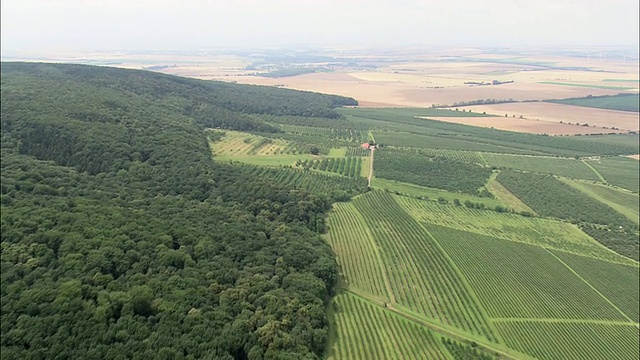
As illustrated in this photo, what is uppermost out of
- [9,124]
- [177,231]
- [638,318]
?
[9,124]

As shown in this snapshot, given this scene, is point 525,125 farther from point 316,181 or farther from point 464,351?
point 464,351

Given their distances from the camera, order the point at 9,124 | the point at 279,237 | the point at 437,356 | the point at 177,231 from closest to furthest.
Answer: the point at 437,356 → the point at 177,231 → the point at 279,237 → the point at 9,124

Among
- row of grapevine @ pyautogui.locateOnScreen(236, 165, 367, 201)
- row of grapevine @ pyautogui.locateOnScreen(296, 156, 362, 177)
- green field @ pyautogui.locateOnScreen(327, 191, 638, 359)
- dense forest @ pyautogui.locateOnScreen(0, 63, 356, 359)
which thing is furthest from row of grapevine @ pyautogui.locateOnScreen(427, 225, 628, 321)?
row of grapevine @ pyautogui.locateOnScreen(296, 156, 362, 177)

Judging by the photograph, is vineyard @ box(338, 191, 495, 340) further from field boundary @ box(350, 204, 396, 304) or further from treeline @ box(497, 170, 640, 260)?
treeline @ box(497, 170, 640, 260)

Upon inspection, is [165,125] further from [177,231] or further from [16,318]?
[16,318]

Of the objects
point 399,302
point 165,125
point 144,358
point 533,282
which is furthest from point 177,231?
point 165,125
